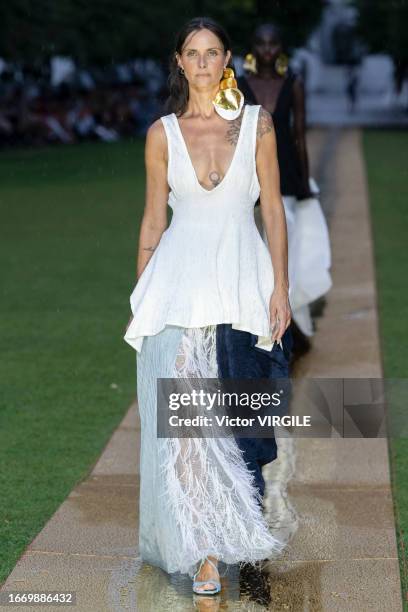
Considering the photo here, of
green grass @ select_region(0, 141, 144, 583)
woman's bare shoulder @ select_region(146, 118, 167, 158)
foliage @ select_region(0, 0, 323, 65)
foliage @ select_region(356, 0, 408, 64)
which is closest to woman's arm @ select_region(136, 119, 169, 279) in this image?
woman's bare shoulder @ select_region(146, 118, 167, 158)

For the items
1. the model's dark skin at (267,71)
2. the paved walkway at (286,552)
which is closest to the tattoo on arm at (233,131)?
the paved walkway at (286,552)

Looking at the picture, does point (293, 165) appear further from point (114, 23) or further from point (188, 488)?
point (114, 23)

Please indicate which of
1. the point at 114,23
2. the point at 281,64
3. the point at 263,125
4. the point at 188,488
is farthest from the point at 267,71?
the point at 114,23

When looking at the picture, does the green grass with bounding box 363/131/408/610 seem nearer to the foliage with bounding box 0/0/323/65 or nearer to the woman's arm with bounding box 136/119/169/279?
the woman's arm with bounding box 136/119/169/279

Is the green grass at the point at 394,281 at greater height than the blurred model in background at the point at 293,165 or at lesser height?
lesser

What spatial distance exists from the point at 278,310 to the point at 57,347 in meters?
4.71

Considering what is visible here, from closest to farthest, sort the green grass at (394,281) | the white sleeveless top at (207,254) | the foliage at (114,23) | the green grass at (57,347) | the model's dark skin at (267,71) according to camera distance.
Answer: the white sleeveless top at (207,254)
the green grass at (394,281)
the green grass at (57,347)
the model's dark skin at (267,71)
the foliage at (114,23)

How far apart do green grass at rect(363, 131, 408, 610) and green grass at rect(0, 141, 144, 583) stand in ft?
4.72

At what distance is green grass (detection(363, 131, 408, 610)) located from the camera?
18.6 ft

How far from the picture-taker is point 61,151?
33.3 metres

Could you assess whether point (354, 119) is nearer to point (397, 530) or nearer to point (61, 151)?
point (61, 151)

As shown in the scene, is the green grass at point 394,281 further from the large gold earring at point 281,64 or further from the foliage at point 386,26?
the foliage at point 386,26

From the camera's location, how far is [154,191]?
4.47 meters

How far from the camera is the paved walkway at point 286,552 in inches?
173
